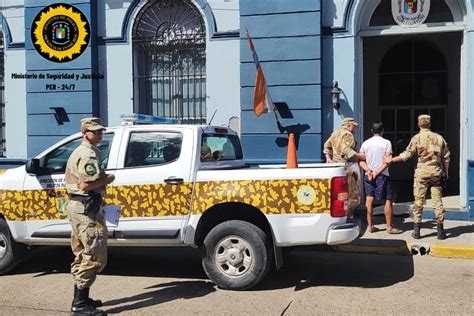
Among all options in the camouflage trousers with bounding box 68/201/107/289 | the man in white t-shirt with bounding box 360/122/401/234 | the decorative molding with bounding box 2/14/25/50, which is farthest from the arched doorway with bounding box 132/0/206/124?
the camouflage trousers with bounding box 68/201/107/289

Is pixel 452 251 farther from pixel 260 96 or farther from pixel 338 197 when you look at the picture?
pixel 260 96

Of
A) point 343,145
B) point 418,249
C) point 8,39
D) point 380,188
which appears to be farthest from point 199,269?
point 8,39

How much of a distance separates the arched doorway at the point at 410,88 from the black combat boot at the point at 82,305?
1070cm

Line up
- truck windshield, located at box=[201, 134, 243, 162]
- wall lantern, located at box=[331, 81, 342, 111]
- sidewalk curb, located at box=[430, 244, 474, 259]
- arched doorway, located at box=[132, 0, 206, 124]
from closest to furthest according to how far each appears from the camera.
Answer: truck windshield, located at box=[201, 134, 243, 162] < sidewalk curb, located at box=[430, 244, 474, 259] < wall lantern, located at box=[331, 81, 342, 111] < arched doorway, located at box=[132, 0, 206, 124]

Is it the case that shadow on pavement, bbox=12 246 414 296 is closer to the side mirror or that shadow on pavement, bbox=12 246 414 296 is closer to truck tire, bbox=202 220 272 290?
truck tire, bbox=202 220 272 290

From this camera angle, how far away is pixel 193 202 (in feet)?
20.2

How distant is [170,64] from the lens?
11.7 meters

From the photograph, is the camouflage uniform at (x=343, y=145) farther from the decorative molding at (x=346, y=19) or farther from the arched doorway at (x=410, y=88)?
the arched doorway at (x=410, y=88)

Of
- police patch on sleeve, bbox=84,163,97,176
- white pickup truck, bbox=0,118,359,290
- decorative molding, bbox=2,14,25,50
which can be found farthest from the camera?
decorative molding, bbox=2,14,25,50

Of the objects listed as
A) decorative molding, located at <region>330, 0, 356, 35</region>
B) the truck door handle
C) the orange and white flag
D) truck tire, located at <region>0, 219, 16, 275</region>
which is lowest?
truck tire, located at <region>0, 219, 16, 275</region>

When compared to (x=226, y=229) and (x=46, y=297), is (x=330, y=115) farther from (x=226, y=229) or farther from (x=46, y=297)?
(x=46, y=297)

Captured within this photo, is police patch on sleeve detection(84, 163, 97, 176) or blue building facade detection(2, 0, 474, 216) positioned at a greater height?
blue building facade detection(2, 0, 474, 216)

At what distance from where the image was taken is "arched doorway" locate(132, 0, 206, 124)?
1146 cm

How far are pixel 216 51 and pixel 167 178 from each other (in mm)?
5384
